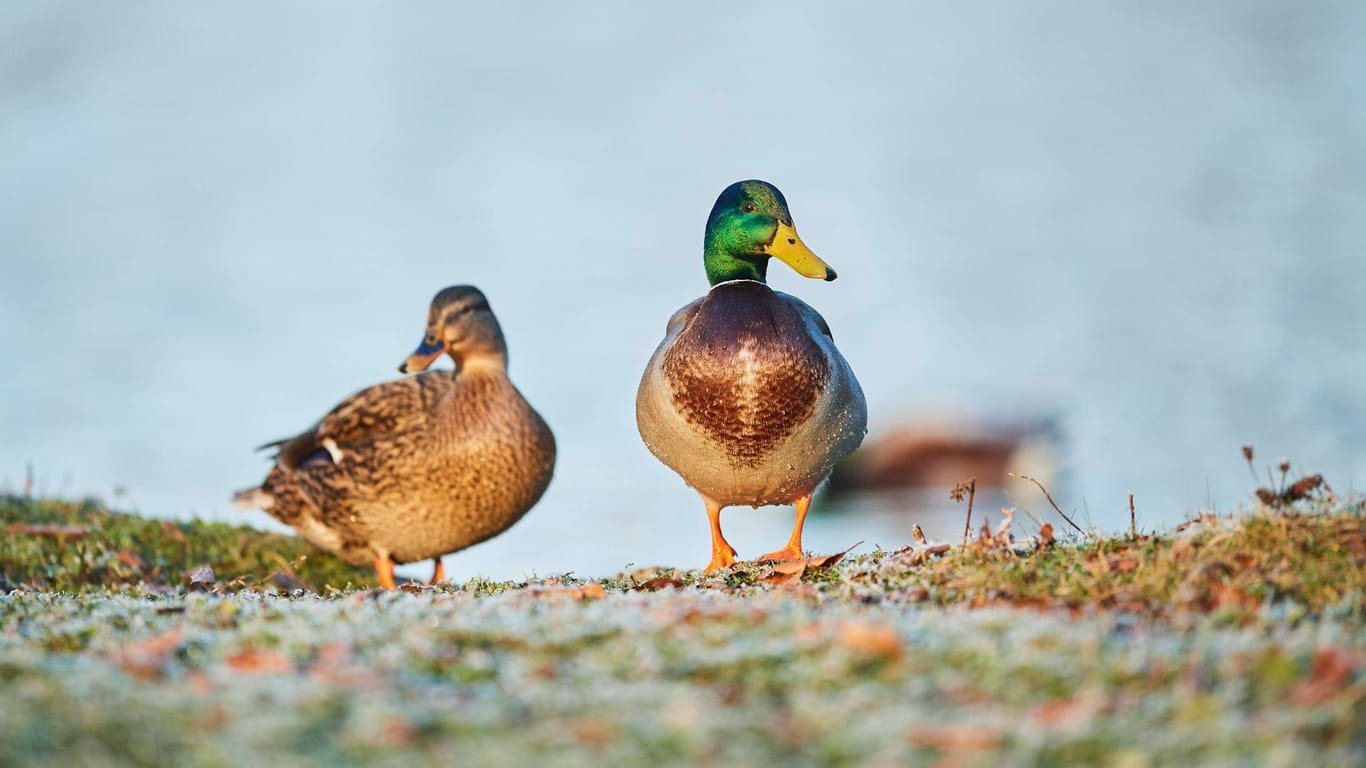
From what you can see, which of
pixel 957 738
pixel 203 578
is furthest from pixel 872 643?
pixel 203 578

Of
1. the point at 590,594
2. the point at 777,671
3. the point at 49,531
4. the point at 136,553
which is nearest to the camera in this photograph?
the point at 777,671

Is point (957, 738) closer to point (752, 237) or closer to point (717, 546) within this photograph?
point (717, 546)

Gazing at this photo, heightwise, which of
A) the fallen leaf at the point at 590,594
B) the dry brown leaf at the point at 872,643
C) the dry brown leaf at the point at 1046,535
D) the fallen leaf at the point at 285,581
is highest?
the fallen leaf at the point at 285,581

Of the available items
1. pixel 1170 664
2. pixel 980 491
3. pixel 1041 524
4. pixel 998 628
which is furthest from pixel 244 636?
pixel 980 491

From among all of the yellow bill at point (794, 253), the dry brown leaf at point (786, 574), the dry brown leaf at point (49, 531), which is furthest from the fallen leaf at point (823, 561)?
the dry brown leaf at point (49, 531)

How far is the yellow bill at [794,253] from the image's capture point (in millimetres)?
7074

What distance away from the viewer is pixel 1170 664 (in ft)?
9.95

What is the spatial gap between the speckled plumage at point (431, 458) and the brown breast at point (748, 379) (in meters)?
1.71

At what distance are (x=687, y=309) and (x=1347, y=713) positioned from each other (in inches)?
204

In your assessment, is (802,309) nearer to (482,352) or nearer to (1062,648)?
(482,352)

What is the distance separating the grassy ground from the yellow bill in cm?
252

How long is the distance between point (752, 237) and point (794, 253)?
24 centimetres

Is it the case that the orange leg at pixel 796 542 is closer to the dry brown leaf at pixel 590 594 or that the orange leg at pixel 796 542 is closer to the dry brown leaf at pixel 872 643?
the dry brown leaf at pixel 590 594

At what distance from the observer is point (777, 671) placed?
123 inches
